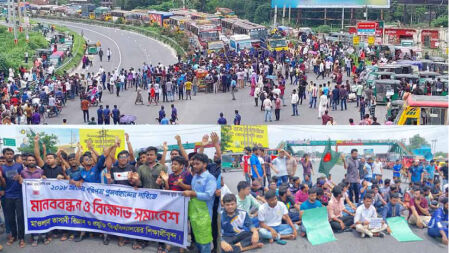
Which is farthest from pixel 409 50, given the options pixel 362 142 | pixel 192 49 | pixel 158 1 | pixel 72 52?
pixel 158 1

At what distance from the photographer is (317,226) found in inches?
344

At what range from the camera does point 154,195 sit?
8922mm

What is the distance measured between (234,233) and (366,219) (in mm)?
1868

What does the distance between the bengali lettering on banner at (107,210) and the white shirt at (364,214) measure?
240cm

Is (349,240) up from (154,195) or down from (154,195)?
down

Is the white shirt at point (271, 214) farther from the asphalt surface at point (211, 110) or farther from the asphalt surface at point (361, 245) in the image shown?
the asphalt surface at point (211, 110)

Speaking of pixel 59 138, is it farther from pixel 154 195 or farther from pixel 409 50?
pixel 409 50

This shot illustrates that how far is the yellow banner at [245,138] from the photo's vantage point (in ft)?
29.8

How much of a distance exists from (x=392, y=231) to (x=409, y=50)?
33.6 meters

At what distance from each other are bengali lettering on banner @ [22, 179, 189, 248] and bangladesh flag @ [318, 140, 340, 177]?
2.04m

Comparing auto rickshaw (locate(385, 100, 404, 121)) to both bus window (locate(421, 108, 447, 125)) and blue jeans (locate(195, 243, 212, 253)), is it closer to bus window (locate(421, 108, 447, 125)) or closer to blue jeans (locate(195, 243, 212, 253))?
bus window (locate(421, 108, 447, 125))

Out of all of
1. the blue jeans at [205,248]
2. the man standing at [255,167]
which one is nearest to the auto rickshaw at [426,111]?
the man standing at [255,167]

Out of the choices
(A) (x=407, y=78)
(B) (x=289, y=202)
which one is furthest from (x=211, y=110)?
(B) (x=289, y=202)

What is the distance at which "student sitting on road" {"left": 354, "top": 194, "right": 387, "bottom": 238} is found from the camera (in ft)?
28.6
